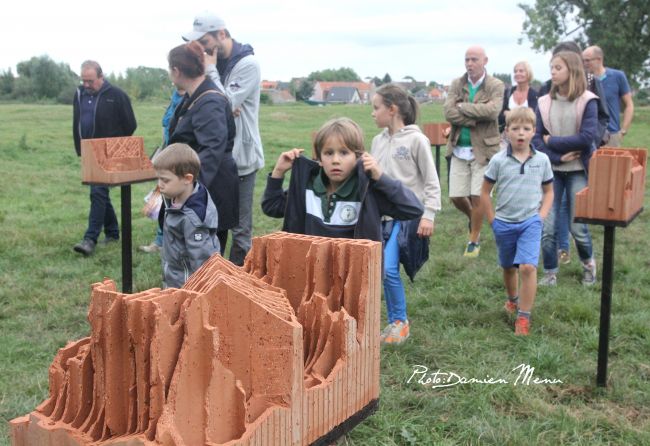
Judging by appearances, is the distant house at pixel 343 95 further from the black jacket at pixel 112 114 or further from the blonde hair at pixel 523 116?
the blonde hair at pixel 523 116

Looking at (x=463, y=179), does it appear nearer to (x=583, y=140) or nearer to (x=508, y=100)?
(x=508, y=100)

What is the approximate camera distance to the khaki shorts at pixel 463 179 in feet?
25.3

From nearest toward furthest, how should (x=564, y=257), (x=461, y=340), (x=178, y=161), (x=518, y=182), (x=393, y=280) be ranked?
(x=178, y=161) → (x=393, y=280) → (x=461, y=340) → (x=518, y=182) → (x=564, y=257)

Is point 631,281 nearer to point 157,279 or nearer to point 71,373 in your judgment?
point 157,279

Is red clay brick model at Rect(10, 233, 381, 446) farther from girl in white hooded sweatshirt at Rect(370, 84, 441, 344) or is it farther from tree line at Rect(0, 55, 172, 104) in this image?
tree line at Rect(0, 55, 172, 104)

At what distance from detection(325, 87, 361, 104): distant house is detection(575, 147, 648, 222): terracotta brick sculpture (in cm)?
9540

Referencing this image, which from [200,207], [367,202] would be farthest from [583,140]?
[200,207]

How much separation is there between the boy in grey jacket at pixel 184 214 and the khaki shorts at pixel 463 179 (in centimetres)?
375

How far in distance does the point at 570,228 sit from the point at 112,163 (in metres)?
3.84

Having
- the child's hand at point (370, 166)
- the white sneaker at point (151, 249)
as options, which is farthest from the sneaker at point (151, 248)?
the child's hand at point (370, 166)

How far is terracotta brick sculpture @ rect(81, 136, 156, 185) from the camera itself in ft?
18.4

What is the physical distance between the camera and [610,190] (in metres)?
4.10

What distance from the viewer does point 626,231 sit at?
9.23 metres

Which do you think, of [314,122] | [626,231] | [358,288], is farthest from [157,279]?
[314,122]
